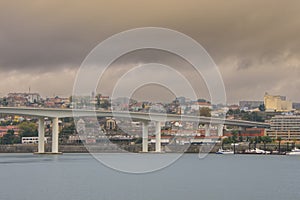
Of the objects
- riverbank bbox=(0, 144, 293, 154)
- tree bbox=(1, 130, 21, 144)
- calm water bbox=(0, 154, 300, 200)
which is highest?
calm water bbox=(0, 154, 300, 200)

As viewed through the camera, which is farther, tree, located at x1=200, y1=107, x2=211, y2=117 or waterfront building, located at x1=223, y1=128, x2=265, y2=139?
tree, located at x1=200, y1=107, x2=211, y2=117

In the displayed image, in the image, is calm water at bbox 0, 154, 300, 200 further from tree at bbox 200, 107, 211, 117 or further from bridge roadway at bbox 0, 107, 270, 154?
tree at bbox 200, 107, 211, 117

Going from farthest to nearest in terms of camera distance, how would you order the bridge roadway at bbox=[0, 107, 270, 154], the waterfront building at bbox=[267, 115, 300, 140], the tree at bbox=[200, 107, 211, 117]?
the tree at bbox=[200, 107, 211, 117] → the waterfront building at bbox=[267, 115, 300, 140] → the bridge roadway at bbox=[0, 107, 270, 154]

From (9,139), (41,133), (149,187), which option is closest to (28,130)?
(9,139)

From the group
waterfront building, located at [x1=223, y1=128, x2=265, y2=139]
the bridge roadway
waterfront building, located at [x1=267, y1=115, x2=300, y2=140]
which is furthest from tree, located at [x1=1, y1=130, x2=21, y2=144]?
waterfront building, located at [x1=267, y1=115, x2=300, y2=140]

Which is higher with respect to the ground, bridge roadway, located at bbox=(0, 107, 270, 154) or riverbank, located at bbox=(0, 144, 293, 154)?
bridge roadway, located at bbox=(0, 107, 270, 154)

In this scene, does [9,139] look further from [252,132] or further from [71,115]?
[71,115]

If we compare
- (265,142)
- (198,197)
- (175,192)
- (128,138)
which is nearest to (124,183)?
(175,192)

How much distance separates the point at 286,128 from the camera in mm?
160250

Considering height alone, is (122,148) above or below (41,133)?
below

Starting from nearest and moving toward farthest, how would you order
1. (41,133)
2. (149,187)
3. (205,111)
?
(149,187)
(41,133)
(205,111)

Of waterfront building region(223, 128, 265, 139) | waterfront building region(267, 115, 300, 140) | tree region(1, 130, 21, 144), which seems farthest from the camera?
waterfront building region(267, 115, 300, 140)

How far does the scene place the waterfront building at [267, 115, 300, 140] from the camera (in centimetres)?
15654

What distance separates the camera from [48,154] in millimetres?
101562
